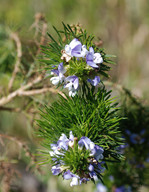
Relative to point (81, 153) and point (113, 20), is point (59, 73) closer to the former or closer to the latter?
point (81, 153)

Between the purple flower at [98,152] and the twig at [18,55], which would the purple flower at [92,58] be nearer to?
the purple flower at [98,152]

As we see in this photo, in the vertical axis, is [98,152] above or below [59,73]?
below

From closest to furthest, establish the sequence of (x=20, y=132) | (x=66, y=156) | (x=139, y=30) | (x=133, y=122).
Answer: (x=66, y=156) → (x=133, y=122) → (x=20, y=132) → (x=139, y=30)

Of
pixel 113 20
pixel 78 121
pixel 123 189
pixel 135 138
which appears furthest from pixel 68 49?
pixel 113 20

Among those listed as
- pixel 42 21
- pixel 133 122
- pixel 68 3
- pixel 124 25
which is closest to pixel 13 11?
pixel 68 3

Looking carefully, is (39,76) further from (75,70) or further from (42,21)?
(75,70)

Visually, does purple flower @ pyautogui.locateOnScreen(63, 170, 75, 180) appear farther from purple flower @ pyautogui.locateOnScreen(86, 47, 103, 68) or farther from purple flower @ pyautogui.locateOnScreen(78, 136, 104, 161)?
purple flower @ pyautogui.locateOnScreen(86, 47, 103, 68)

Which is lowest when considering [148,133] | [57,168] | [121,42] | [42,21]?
[57,168]

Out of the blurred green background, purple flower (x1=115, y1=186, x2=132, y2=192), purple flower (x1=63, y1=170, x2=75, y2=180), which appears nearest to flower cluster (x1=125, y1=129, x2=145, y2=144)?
purple flower (x1=115, y1=186, x2=132, y2=192)
